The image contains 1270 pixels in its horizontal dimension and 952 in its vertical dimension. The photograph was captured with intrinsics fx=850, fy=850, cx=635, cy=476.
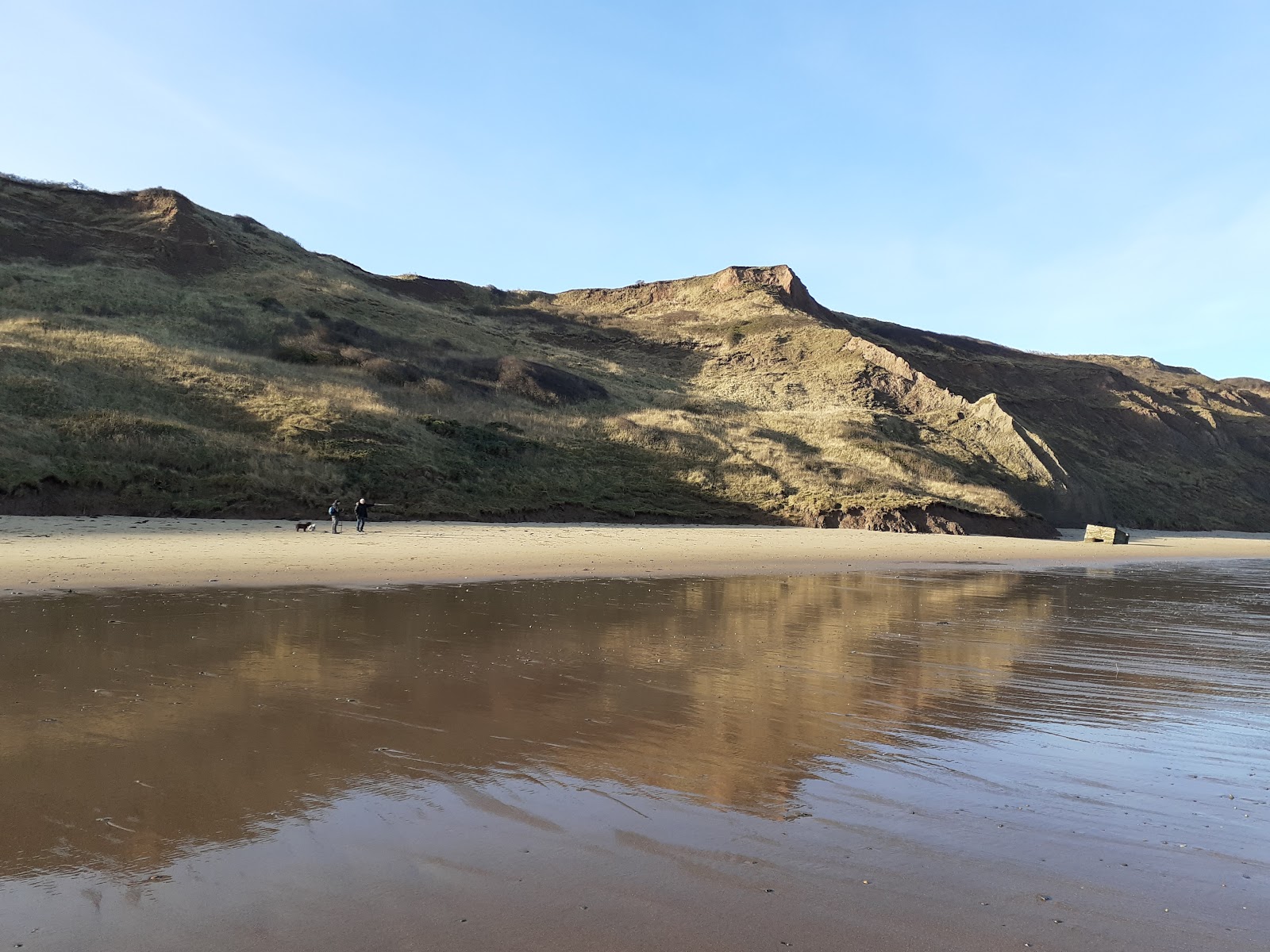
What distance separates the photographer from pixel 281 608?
11.5 meters

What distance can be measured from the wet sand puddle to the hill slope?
18.0m

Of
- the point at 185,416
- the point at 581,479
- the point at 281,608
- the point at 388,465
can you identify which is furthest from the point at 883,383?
the point at 281,608

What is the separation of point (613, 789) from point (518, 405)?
134ft

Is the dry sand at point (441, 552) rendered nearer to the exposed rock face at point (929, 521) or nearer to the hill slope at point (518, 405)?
the exposed rock face at point (929, 521)

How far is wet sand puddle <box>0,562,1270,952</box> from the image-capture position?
11.7 ft

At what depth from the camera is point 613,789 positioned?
5.14m

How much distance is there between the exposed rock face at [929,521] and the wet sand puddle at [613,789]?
22.2 m

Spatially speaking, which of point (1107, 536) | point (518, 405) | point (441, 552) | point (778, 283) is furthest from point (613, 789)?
point (778, 283)

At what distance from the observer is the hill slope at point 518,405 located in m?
27.6

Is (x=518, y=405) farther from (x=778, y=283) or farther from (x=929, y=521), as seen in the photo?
(x=778, y=283)

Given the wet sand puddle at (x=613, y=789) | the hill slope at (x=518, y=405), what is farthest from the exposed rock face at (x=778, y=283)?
the wet sand puddle at (x=613, y=789)

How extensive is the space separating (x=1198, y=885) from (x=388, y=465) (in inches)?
1109

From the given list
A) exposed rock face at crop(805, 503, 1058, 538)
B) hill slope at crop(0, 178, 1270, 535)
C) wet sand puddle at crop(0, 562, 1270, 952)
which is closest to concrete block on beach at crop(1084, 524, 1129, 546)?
exposed rock face at crop(805, 503, 1058, 538)

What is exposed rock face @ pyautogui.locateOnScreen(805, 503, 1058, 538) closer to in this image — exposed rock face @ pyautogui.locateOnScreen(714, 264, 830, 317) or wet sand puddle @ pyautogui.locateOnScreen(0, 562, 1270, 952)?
wet sand puddle @ pyautogui.locateOnScreen(0, 562, 1270, 952)
